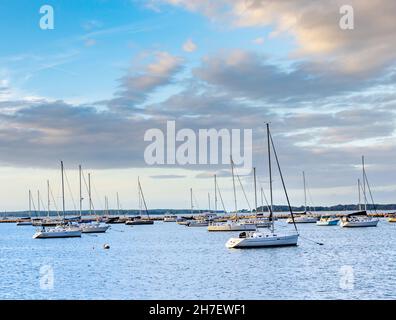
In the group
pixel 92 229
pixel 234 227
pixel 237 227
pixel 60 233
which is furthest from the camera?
pixel 92 229

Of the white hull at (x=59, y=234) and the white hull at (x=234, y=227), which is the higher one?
the white hull at (x=59, y=234)

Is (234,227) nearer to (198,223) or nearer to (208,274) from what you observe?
(198,223)

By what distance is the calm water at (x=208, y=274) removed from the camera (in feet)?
137

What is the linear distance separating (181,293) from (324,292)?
10.1 m

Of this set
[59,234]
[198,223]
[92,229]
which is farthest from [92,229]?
[198,223]

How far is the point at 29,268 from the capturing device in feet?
212

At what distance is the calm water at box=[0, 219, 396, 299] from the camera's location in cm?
4178

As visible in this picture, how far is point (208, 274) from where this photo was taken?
52.7m

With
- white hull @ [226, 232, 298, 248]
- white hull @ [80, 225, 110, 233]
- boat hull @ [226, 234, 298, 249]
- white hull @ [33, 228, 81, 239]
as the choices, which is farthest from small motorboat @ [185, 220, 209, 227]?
white hull @ [226, 232, 298, 248]

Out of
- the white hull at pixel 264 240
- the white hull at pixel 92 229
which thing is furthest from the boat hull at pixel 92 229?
the white hull at pixel 264 240

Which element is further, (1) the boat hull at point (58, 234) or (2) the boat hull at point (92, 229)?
(2) the boat hull at point (92, 229)

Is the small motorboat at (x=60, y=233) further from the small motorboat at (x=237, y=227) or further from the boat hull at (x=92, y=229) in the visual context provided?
the small motorboat at (x=237, y=227)
